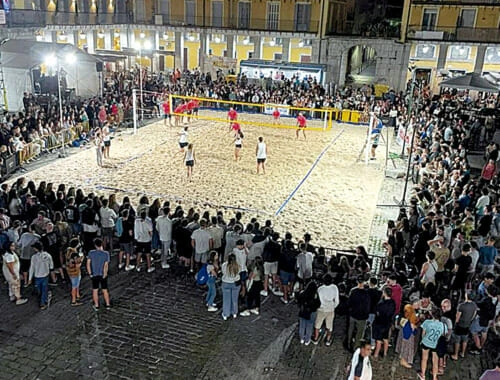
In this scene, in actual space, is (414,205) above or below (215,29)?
below

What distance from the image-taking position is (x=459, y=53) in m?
37.2

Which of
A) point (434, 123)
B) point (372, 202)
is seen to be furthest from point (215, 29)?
point (372, 202)

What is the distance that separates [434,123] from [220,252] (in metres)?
14.4

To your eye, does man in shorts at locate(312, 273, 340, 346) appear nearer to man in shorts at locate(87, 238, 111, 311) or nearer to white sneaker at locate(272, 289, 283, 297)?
white sneaker at locate(272, 289, 283, 297)

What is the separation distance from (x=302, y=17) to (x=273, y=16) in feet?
7.91

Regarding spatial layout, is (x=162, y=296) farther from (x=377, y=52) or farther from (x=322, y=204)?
(x=377, y=52)

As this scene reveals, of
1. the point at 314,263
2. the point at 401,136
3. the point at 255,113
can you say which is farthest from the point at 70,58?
the point at 314,263


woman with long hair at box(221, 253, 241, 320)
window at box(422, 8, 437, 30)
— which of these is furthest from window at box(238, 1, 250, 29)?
woman with long hair at box(221, 253, 241, 320)

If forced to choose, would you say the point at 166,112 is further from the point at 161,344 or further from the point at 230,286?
the point at 161,344

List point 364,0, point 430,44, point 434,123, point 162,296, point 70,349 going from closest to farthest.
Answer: point 70,349, point 162,296, point 434,123, point 430,44, point 364,0

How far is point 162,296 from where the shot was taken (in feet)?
34.6

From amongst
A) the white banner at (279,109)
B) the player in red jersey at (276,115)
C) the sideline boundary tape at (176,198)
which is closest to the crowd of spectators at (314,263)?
the sideline boundary tape at (176,198)

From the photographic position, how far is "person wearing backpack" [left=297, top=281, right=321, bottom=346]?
348 inches

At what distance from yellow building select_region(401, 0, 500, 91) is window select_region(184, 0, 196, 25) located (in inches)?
642
